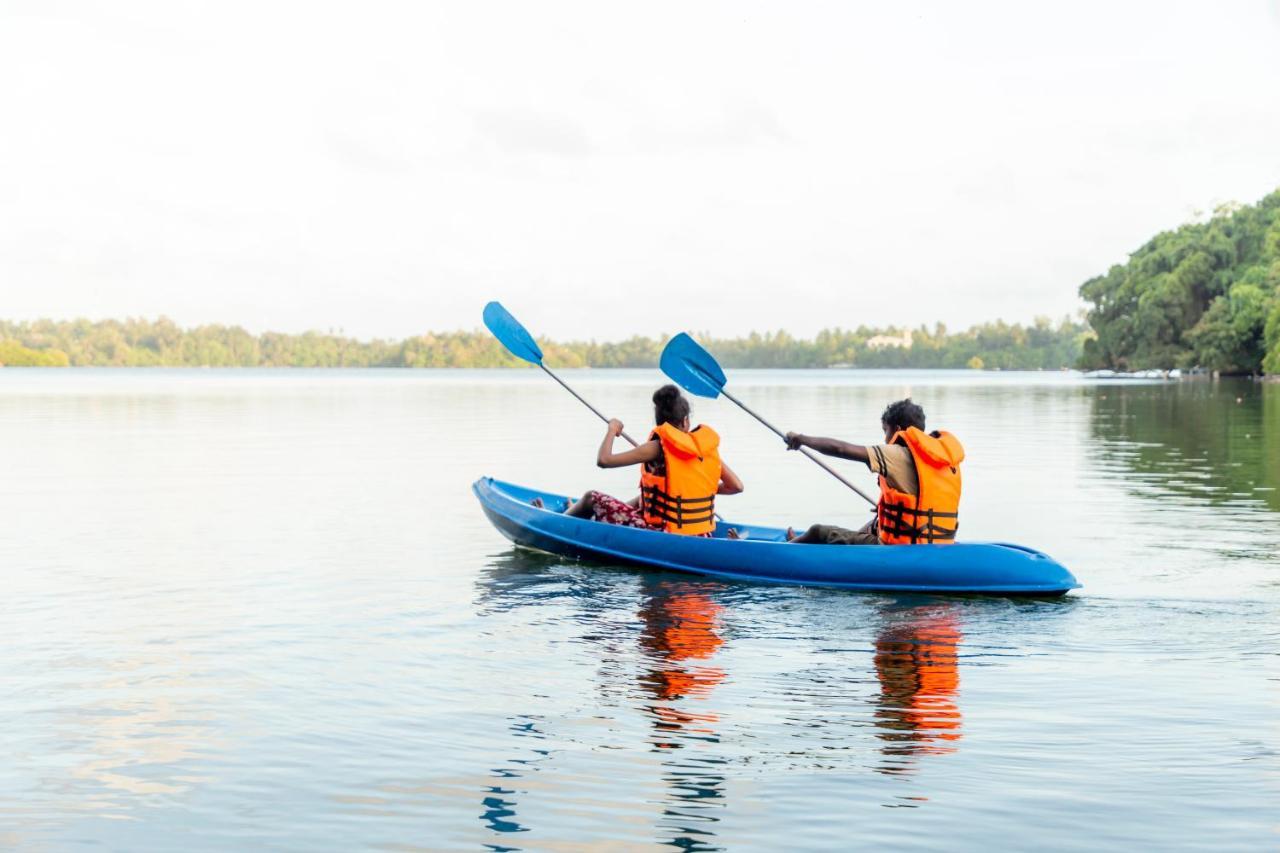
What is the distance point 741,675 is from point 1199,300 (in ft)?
311

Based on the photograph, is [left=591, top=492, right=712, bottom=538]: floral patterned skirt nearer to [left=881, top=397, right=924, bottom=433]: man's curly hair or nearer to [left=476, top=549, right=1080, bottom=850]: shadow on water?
[left=476, top=549, right=1080, bottom=850]: shadow on water

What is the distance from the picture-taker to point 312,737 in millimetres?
6992

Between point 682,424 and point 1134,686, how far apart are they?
4.85 meters

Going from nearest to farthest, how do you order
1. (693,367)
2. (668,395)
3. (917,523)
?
(917,523) → (668,395) → (693,367)

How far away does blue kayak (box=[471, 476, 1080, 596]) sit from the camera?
10.5 metres

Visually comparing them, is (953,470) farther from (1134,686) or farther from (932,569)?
(1134,686)

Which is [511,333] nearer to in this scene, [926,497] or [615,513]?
[615,513]

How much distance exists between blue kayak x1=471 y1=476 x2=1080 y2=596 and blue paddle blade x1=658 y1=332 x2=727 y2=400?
4.57 ft

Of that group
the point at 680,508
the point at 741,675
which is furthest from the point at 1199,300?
the point at 741,675

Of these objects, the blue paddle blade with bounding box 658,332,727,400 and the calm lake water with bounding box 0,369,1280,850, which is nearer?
the calm lake water with bounding box 0,369,1280,850

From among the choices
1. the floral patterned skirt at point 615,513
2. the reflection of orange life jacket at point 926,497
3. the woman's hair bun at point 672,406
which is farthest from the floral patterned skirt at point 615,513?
the reflection of orange life jacket at point 926,497

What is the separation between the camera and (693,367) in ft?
44.2

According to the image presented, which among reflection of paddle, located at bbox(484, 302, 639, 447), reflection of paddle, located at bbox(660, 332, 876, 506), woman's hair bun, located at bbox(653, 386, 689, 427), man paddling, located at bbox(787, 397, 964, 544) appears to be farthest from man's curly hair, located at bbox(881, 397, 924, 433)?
reflection of paddle, located at bbox(484, 302, 639, 447)

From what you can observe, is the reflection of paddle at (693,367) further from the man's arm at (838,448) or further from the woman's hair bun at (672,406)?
the man's arm at (838,448)
